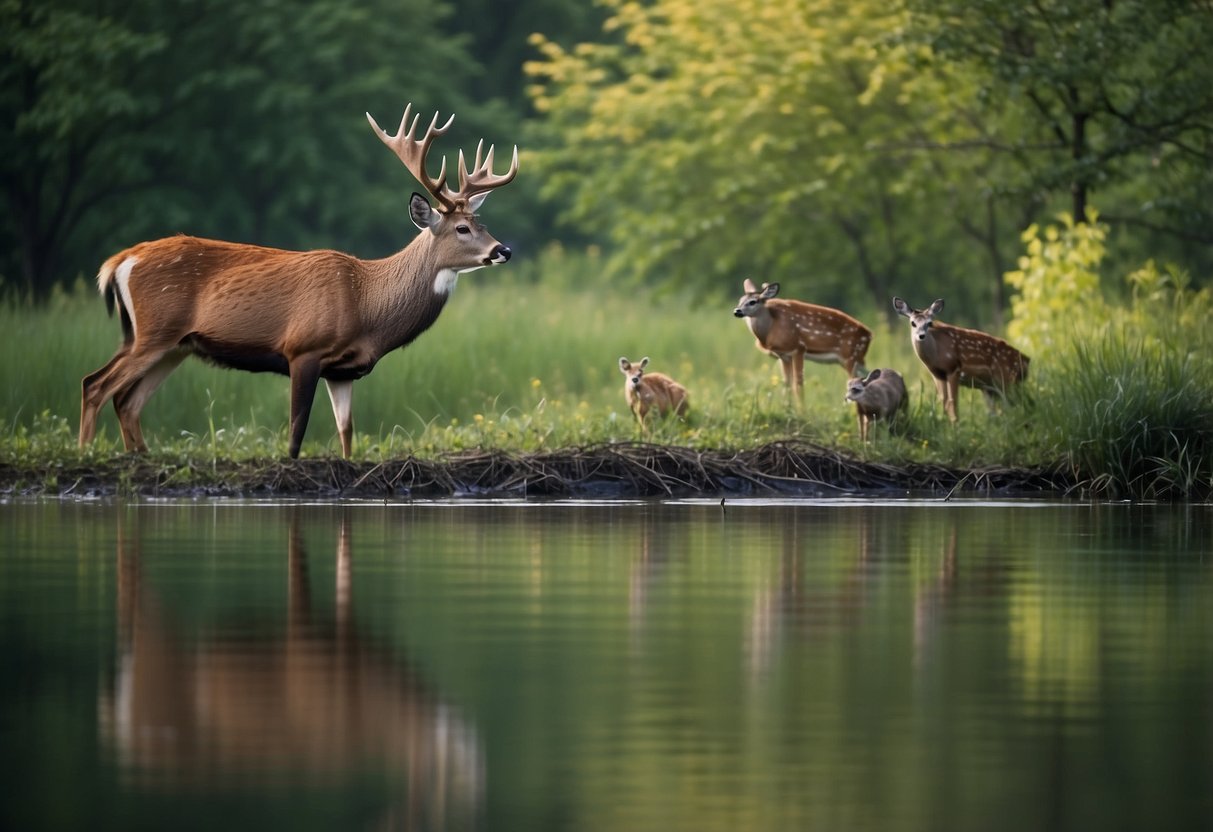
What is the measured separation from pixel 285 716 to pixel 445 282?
10589 millimetres

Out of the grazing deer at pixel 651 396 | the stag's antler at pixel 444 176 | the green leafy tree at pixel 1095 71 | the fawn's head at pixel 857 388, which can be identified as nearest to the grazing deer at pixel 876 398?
the fawn's head at pixel 857 388

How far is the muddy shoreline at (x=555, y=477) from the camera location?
15.9m

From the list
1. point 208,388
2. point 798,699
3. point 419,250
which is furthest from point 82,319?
point 798,699

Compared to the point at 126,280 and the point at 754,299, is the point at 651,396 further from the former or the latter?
the point at 126,280

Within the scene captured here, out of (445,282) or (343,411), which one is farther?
(445,282)

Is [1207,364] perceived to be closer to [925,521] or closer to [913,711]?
[925,521]

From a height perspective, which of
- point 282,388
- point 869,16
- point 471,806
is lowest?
point 471,806

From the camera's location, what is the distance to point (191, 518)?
1376 centimetres

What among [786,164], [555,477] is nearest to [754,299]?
[555,477]

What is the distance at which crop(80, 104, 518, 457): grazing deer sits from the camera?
16453mm

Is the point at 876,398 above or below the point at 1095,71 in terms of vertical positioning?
below

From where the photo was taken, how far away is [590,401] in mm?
22469

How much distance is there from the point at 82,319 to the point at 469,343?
160 inches

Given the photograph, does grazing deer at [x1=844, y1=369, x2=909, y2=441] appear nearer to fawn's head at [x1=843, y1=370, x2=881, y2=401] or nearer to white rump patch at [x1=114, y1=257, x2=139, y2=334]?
fawn's head at [x1=843, y1=370, x2=881, y2=401]
